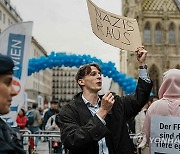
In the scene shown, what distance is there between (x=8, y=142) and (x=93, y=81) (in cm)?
143

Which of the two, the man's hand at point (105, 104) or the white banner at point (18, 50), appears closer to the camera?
the man's hand at point (105, 104)

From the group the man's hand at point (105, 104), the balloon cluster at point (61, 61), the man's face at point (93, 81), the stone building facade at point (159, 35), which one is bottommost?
the man's hand at point (105, 104)

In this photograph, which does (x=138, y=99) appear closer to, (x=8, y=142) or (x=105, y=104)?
(x=105, y=104)

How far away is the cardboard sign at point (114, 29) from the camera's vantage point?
3.60 metres

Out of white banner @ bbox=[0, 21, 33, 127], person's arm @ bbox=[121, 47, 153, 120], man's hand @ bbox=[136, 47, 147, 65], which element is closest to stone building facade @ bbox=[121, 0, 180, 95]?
white banner @ bbox=[0, 21, 33, 127]

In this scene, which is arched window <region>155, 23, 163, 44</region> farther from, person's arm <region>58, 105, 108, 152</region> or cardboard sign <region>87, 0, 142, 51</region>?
person's arm <region>58, 105, 108, 152</region>

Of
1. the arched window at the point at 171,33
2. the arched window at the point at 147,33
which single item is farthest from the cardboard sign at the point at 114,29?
the arched window at the point at 171,33

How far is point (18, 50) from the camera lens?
6.88 meters

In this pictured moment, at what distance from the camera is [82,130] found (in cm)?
273

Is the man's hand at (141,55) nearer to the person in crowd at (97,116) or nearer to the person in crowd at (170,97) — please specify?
the person in crowd at (97,116)

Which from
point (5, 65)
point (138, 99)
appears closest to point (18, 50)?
point (138, 99)

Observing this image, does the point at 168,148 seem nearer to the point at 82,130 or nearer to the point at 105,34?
the point at 82,130

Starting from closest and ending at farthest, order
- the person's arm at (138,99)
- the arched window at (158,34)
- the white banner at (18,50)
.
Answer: the person's arm at (138,99)
the white banner at (18,50)
the arched window at (158,34)

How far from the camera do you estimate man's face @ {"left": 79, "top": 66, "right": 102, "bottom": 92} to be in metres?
3.13
